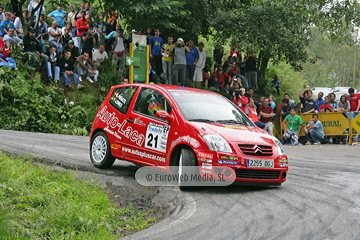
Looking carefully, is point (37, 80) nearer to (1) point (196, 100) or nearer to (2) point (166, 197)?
(1) point (196, 100)

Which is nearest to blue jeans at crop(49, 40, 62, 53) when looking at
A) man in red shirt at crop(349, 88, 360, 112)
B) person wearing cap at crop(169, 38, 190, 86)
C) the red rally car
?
person wearing cap at crop(169, 38, 190, 86)

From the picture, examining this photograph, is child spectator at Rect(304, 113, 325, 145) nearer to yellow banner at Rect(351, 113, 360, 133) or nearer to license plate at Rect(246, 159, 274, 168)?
yellow banner at Rect(351, 113, 360, 133)

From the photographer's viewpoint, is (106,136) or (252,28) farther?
(252,28)

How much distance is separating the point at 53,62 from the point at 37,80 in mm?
1115

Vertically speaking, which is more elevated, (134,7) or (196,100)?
(134,7)

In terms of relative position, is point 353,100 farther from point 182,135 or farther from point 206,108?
point 182,135

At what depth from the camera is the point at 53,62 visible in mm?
20156

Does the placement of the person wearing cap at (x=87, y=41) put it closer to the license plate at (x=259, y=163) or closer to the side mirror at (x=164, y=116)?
the side mirror at (x=164, y=116)

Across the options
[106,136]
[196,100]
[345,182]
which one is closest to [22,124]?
[106,136]

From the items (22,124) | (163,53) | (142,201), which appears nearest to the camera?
(142,201)

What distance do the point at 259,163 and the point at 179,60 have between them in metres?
13.1

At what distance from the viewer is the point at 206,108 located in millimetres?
10055

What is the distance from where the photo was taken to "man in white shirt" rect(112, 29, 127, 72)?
22.3 m

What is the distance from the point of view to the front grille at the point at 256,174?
896cm
